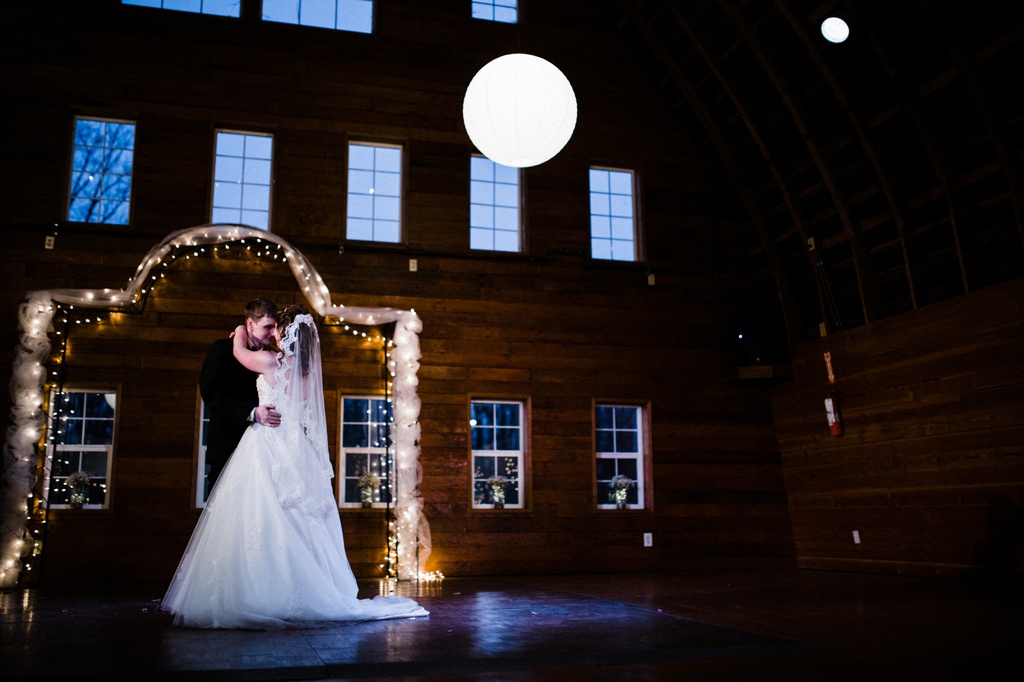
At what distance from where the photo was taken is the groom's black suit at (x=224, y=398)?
5109 mm

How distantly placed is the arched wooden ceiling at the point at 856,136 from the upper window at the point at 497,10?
1243mm

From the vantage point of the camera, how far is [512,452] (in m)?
9.62

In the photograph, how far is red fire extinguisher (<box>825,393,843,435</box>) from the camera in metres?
9.33

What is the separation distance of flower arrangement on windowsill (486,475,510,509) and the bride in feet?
13.4

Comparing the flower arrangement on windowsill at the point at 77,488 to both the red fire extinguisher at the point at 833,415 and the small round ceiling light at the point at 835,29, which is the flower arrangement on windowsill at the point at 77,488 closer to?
the red fire extinguisher at the point at 833,415

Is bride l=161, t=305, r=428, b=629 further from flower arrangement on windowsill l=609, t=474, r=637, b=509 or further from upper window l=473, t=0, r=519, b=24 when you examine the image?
upper window l=473, t=0, r=519, b=24

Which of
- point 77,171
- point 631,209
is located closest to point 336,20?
point 77,171

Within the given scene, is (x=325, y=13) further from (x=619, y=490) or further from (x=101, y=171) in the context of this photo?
(x=619, y=490)

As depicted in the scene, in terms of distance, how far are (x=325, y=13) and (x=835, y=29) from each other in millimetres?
5554

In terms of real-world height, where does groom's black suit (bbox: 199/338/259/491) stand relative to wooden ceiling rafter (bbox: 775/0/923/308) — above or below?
below

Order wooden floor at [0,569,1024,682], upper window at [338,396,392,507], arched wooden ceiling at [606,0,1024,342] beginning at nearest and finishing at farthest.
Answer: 1. wooden floor at [0,569,1024,682]
2. arched wooden ceiling at [606,0,1024,342]
3. upper window at [338,396,392,507]

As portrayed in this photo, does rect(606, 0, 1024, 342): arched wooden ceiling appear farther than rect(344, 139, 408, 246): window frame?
No

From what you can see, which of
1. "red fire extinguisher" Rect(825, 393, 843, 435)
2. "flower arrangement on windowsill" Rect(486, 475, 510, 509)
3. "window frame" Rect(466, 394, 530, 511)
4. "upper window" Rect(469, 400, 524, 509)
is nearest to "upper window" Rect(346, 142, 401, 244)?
"window frame" Rect(466, 394, 530, 511)

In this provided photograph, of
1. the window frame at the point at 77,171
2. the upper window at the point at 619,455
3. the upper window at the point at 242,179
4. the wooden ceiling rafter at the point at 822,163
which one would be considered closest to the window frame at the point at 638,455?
the upper window at the point at 619,455
